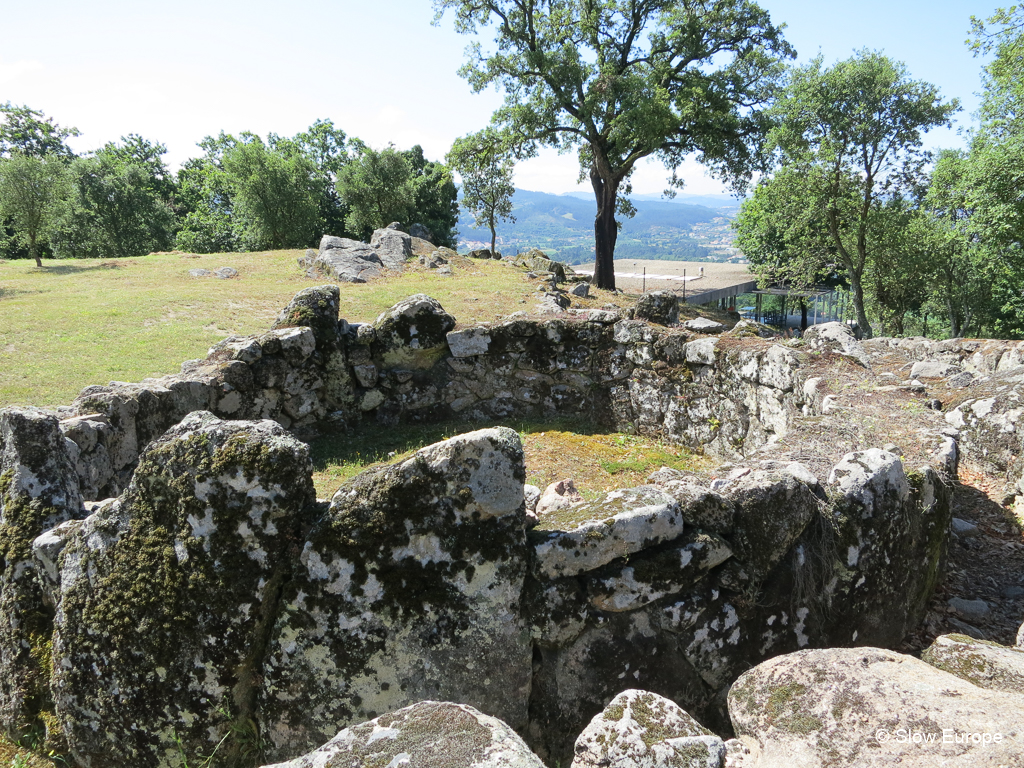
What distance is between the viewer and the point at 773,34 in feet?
69.2

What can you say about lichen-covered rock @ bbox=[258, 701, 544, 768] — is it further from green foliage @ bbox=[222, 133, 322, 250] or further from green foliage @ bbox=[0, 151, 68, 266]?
green foliage @ bbox=[222, 133, 322, 250]

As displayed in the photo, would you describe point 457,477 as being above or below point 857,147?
below

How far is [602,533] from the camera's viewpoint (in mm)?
3846

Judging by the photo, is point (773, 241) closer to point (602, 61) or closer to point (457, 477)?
point (602, 61)

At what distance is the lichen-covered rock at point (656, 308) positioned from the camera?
1127 centimetres

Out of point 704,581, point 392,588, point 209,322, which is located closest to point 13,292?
point 209,322

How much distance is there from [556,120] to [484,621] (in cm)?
2221

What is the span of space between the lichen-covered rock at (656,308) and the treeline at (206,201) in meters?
18.2

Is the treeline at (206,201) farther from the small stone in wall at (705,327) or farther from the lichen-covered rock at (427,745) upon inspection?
the lichen-covered rock at (427,745)

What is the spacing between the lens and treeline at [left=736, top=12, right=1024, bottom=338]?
15812mm

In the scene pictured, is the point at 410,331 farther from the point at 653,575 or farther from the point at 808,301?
the point at 808,301

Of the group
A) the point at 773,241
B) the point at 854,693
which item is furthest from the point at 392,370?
the point at 773,241

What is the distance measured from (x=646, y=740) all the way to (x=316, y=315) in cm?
824

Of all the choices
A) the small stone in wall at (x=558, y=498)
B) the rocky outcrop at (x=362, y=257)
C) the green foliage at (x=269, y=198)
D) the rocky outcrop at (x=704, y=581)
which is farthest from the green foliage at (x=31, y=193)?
the rocky outcrop at (x=704, y=581)
